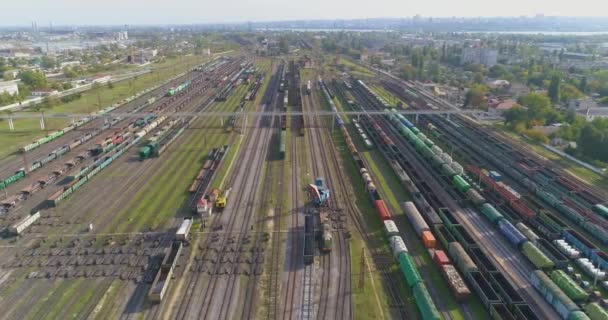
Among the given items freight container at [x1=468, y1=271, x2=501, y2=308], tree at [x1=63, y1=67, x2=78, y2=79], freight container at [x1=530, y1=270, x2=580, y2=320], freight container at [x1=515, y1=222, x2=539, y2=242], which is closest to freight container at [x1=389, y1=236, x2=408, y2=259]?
freight container at [x1=468, y1=271, x2=501, y2=308]

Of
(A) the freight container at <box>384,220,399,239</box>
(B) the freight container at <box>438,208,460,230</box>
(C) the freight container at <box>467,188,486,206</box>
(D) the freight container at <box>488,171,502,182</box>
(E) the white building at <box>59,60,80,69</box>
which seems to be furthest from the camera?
(E) the white building at <box>59,60,80,69</box>

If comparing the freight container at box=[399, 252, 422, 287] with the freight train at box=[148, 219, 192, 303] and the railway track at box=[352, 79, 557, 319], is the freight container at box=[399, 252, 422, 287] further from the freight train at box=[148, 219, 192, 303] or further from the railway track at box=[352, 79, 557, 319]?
the freight train at box=[148, 219, 192, 303]

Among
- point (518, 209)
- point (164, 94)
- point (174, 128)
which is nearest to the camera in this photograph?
point (518, 209)

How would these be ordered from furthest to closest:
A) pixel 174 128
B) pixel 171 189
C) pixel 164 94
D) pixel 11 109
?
1. pixel 164 94
2. pixel 11 109
3. pixel 174 128
4. pixel 171 189

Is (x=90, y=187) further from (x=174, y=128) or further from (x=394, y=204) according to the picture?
(x=394, y=204)

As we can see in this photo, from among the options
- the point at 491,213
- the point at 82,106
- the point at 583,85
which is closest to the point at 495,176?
the point at 491,213

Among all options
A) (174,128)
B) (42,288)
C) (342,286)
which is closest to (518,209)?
(342,286)
